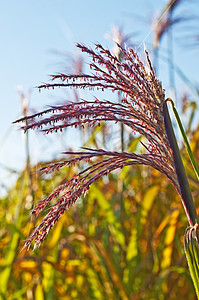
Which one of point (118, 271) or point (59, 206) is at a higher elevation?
point (59, 206)

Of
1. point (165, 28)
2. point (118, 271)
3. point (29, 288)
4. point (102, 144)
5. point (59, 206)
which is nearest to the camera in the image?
point (59, 206)

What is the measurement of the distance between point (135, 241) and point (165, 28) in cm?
116

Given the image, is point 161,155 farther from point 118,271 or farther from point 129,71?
point 118,271

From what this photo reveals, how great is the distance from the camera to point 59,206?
523 mm

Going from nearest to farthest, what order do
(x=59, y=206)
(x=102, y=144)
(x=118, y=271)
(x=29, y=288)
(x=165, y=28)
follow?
(x=59, y=206)
(x=118, y=271)
(x=29, y=288)
(x=165, y=28)
(x=102, y=144)

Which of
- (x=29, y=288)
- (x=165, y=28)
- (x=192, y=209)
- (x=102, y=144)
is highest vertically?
(x=165, y=28)

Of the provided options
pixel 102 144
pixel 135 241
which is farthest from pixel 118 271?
pixel 102 144

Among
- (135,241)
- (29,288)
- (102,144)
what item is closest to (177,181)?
(135,241)

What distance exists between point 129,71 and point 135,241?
1.30 m

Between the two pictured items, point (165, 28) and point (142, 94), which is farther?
point (165, 28)

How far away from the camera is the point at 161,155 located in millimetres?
579

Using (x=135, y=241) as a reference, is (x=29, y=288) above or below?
below

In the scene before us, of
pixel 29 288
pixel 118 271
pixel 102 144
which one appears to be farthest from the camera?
pixel 102 144

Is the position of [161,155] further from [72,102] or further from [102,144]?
[102,144]
